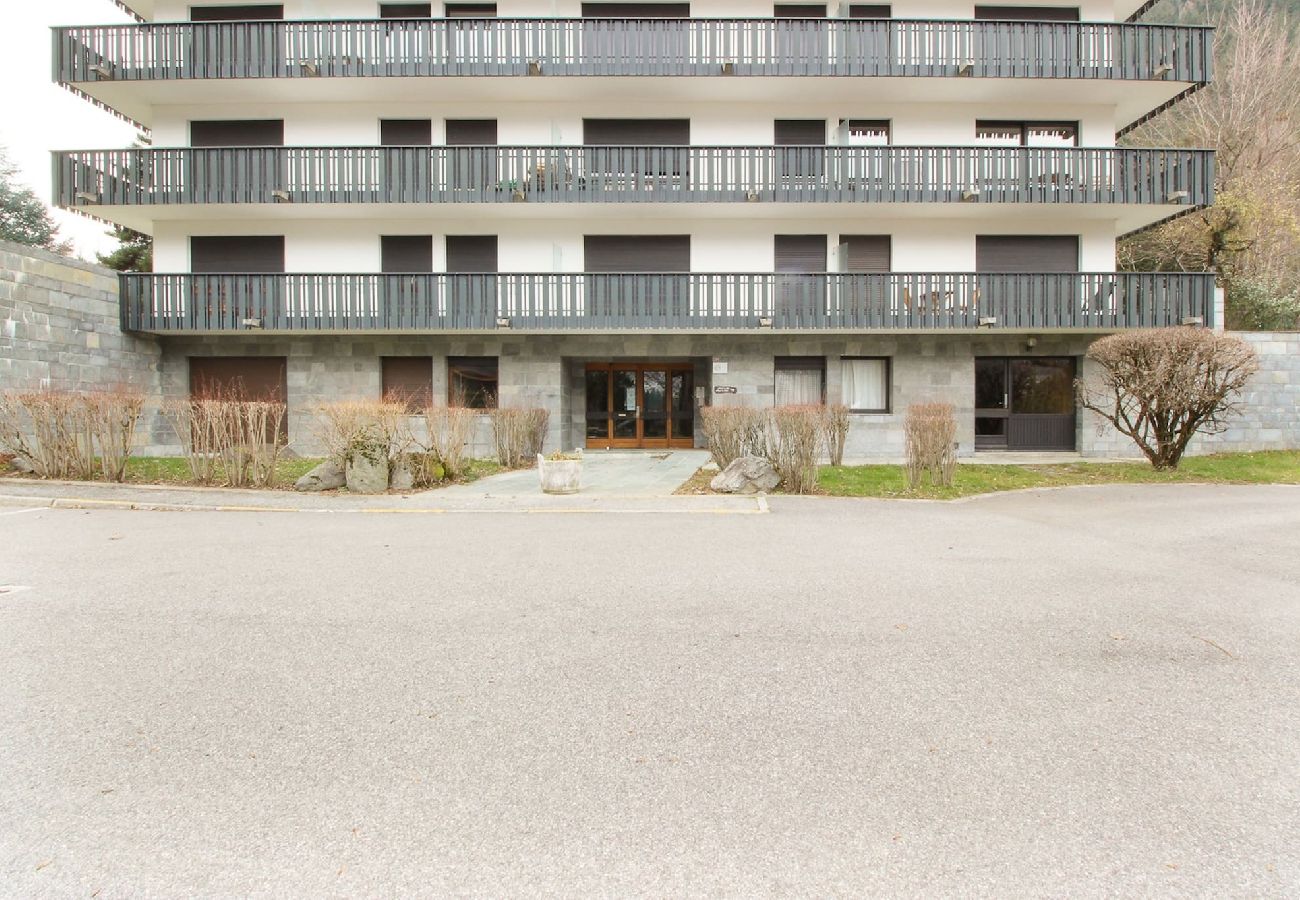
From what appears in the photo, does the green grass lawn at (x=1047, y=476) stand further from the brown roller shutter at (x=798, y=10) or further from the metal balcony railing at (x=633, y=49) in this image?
the brown roller shutter at (x=798, y=10)

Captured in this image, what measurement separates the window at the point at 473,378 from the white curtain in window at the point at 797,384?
7.43 meters

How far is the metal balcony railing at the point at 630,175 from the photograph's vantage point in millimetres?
17422

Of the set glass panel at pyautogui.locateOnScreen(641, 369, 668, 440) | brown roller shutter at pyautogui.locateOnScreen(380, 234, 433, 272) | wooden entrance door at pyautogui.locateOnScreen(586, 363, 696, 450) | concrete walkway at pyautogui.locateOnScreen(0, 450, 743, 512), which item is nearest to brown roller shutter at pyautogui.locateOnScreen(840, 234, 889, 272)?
wooden entrance door at pyautogui.locateOnScreen(586, 363, 696, 450)

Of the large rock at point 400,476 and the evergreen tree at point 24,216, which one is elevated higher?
the evergreen tree at point 24,216

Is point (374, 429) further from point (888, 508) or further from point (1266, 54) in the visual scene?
point (1266, 54)

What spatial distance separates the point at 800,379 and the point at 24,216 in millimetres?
41204

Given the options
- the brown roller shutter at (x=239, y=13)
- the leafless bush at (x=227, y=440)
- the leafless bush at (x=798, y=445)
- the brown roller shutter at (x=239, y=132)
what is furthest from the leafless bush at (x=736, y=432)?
the brown roller shutter at (x=239, y=13)

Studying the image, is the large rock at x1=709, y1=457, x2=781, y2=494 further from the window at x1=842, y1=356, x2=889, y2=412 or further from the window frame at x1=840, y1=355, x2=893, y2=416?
the window at x1=842, y1=356, x2=889, y2=412

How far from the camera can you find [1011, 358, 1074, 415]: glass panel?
18609mm

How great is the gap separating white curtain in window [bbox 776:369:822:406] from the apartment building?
6 centimetres

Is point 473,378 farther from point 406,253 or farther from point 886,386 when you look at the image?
point 886,386

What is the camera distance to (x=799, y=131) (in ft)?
61.9

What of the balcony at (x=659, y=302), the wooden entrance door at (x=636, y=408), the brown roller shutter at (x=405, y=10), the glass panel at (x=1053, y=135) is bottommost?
the wooden entrance door at (x=636, y=408)

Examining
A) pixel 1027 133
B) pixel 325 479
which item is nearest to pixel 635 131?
pixel 1027 133
